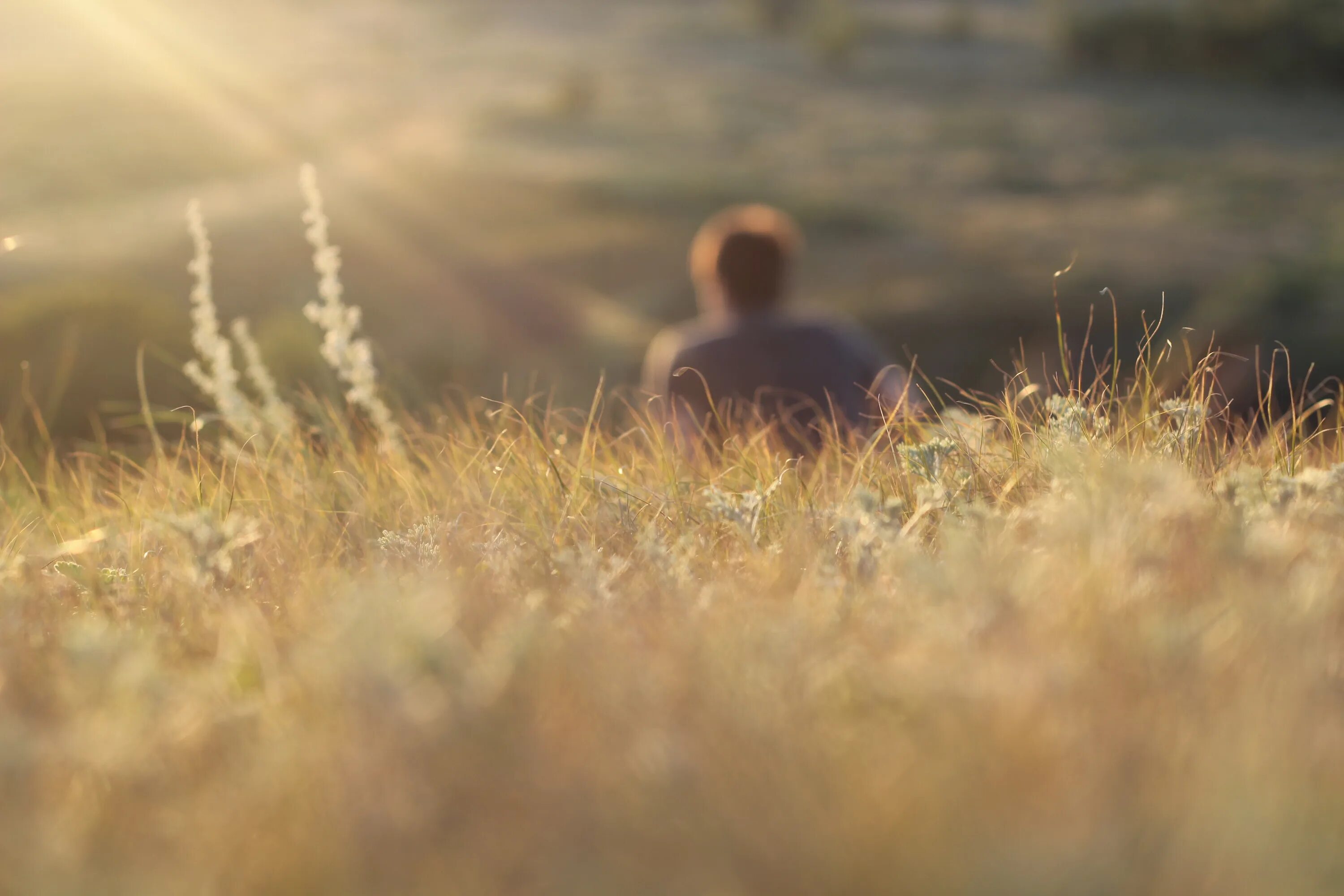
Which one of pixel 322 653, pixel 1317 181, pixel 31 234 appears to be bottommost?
pixel 1317 181

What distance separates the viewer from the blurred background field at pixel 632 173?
21.4m

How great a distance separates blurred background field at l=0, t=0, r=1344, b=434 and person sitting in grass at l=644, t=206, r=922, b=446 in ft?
2.35

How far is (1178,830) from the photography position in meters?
1.31

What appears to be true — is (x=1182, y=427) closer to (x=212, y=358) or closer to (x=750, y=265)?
(x=212, y=358)

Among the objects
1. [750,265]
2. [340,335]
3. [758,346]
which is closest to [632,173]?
[750,265]

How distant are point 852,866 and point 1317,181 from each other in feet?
172

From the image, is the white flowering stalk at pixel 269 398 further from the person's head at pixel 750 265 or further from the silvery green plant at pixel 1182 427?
the person's head at pixel 750 265

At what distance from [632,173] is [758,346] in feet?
119

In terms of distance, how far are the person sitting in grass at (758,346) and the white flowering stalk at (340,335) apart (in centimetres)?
166

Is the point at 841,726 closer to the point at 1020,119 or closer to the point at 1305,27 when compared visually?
the point at 1020,119

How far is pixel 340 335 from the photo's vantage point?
4121 millimetres

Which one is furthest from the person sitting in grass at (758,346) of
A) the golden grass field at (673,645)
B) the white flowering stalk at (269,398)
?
the white flowering stalk at (269,398)

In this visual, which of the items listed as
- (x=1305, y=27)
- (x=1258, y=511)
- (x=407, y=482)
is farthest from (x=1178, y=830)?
(x=1305, y=27)

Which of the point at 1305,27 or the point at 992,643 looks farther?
the point at 1305,27
